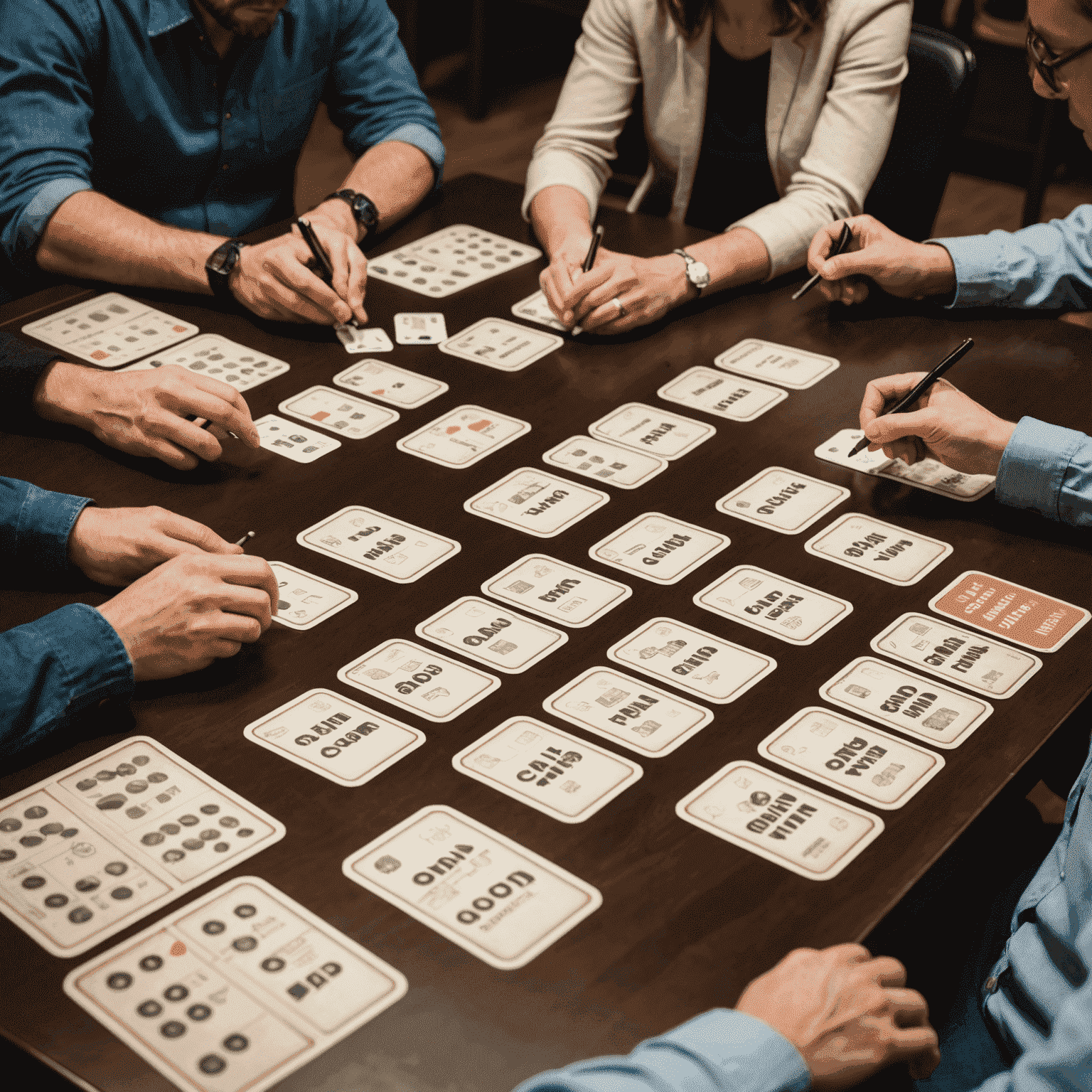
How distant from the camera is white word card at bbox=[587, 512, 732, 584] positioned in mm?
1288

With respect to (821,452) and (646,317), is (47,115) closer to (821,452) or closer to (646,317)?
(646,317)

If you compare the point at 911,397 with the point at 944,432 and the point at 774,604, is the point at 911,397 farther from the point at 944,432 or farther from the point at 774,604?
the point at 774,604

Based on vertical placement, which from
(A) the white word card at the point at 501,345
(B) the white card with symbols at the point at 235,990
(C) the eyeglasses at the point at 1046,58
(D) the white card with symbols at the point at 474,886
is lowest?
(B) the white card with symbols at the point at 235,990

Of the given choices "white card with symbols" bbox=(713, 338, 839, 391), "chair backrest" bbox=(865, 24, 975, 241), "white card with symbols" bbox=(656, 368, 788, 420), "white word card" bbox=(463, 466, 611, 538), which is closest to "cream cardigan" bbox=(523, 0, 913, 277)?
"chair backrest" bbox=(865, 24, 975, 241)

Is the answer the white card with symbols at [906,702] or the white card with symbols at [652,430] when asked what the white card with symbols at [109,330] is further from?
the white card with symbols at [906,702]

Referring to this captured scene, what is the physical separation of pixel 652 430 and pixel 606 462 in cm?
10

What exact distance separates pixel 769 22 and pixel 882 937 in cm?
172

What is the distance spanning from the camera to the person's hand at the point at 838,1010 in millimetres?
829

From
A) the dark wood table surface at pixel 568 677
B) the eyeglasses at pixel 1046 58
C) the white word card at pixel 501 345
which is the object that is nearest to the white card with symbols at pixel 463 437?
the dark wood table surface at pixel 568 677

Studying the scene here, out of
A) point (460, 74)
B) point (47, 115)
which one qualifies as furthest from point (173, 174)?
point (460, 74)

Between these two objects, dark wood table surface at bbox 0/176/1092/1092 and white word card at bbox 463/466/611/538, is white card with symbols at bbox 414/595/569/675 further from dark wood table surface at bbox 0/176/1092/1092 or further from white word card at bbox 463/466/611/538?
white word card at bbox 463/466/611/538

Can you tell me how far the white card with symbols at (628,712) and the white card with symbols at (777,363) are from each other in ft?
2.17

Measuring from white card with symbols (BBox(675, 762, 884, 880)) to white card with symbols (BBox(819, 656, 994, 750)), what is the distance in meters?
0.13

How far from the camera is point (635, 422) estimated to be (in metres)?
1.55
